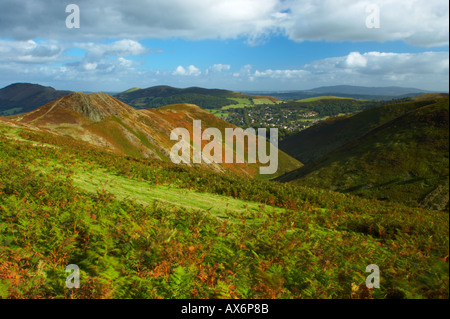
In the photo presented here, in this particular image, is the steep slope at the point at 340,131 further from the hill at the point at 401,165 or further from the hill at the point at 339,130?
the hill at the point at 401,165

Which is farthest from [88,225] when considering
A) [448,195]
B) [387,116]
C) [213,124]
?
[387,116]

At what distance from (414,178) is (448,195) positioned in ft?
19.4

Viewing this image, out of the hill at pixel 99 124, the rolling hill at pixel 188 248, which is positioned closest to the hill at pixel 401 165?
the rolling hill at pixel 188 248

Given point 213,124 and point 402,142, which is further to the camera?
point 213,124

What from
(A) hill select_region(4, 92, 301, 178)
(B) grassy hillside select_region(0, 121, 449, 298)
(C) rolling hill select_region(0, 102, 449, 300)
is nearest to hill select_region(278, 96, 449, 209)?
(B) grassy hillside select_region(0, 121, 449, 298)

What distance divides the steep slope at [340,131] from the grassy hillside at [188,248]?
415 feet

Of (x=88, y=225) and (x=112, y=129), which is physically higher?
(x=112, y=129)

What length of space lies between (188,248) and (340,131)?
157 meters

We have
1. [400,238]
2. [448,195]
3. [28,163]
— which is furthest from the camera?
[448,195]

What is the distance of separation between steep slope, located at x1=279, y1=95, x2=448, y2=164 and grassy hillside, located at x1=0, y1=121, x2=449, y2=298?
127m

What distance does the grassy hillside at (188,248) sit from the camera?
6.16m

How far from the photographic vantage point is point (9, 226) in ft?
27.0
